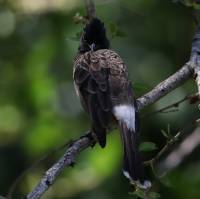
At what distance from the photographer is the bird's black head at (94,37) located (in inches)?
208

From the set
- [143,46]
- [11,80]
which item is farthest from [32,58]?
[143,46]

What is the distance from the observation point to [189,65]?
463 centimetres

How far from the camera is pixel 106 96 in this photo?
4820mm

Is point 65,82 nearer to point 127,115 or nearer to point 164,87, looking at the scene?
point 127,115

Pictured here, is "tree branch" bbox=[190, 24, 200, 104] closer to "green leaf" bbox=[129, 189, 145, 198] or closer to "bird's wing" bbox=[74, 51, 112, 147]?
"bird's wing" bbox=[74, 51, 112, 147]

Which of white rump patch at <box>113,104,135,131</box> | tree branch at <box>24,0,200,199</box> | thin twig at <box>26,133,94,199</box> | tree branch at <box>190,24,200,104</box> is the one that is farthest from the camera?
white rump patch at <box>113,104,135,131</box>

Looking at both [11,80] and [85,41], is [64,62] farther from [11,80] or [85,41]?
[85,41]

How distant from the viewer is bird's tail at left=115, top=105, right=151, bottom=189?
172 inches

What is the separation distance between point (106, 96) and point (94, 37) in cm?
73

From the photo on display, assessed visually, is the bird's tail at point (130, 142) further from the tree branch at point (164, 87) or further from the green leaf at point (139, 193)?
the green leaf at point (139, 193)

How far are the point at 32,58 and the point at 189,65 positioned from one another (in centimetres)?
226

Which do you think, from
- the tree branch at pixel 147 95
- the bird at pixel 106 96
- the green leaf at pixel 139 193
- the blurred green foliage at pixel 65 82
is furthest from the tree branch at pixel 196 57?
the blurred green foliage at pixel 65 82

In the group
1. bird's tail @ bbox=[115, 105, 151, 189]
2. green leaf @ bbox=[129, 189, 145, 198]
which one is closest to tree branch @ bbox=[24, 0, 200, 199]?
bird's tail @ bbox=[115, 105, 151, 189]

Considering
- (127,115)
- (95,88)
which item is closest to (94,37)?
(95,88)
